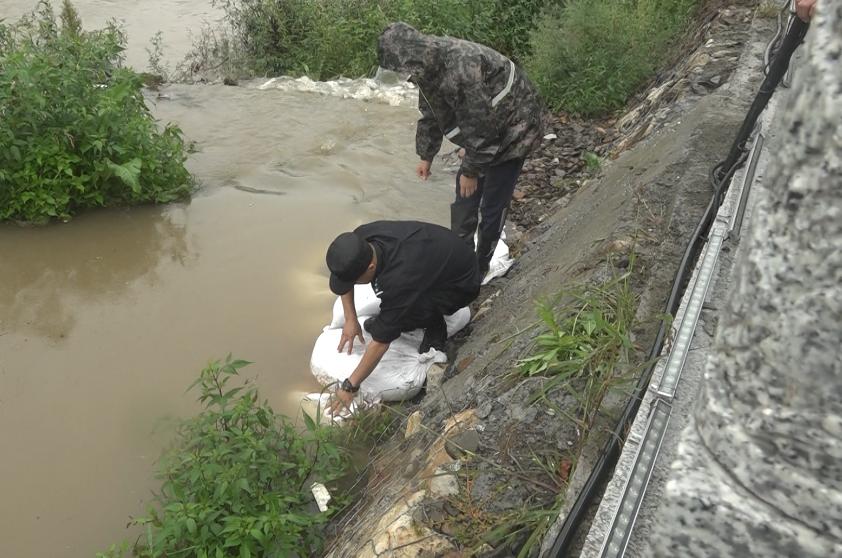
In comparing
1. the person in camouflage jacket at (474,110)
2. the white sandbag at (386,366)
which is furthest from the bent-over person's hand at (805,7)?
the white sandbag at (386,366)

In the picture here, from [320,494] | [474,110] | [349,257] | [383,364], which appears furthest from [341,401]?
[474,110]

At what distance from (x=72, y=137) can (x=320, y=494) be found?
3.08 meters

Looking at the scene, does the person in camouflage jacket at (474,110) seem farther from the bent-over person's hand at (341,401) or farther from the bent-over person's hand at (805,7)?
the bent-over person's hand at (805,7)

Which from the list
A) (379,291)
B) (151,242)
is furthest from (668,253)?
(151,242)

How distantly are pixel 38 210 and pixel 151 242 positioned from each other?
725 millimetres

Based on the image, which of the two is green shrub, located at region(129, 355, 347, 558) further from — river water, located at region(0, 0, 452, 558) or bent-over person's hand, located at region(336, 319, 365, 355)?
bent-over person's hand, located at region(336, 319, 365, 355)

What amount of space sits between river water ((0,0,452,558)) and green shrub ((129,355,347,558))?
1.77 feet

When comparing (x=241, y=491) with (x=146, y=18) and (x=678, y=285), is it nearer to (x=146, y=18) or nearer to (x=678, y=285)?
(x=678, y=285)

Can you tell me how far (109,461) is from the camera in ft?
9.73

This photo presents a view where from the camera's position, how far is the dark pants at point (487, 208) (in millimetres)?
3565

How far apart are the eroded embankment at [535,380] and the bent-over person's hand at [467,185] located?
0.56m

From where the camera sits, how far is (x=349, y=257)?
269 centimetres

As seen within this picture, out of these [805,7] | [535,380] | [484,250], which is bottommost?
[484,250]

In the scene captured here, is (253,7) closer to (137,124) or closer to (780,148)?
(137,124)
